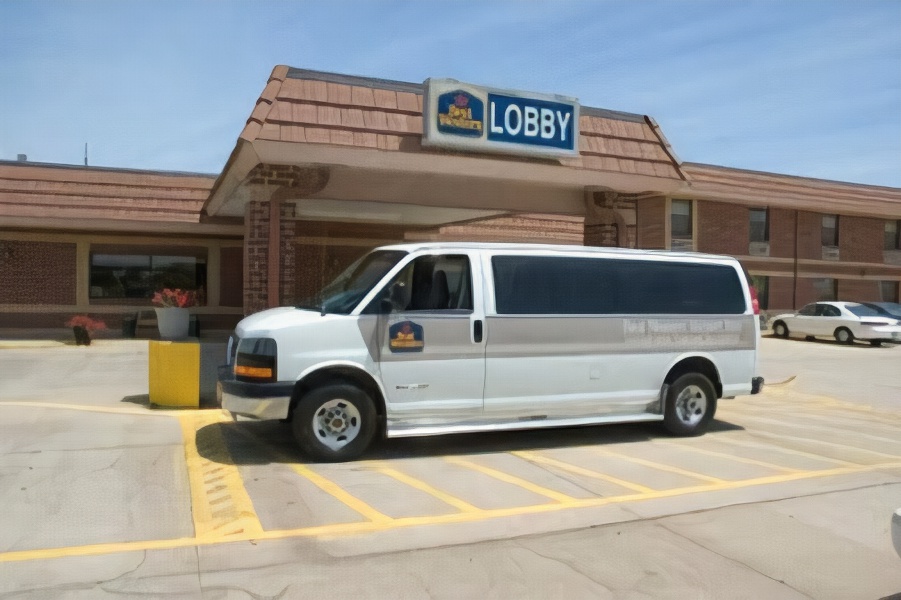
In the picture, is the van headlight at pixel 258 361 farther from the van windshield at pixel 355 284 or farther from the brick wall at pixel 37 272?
the brick wall at pixel 37 272

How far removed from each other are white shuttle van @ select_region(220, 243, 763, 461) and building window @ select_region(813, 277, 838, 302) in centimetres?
2386

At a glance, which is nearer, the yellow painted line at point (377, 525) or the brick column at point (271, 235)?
the yellow painted line at point (377, 525)

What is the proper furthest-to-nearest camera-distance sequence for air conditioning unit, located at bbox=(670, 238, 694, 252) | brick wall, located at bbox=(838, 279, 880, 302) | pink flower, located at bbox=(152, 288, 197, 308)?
brick wall, located at bbox=(838, 279, 880, 302) → air conditioning unit, located at bbox=(670, 238, 694, 252) → pink flower, located at bbox=(152, 288, 197, 308)

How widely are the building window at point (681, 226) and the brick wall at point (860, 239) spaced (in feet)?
25.4

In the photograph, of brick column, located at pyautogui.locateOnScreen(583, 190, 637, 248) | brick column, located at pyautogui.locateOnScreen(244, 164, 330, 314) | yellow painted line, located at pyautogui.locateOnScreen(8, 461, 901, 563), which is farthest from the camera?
brick column, located at pyautogui.locateOnScreen(583, 190, 637, 248)

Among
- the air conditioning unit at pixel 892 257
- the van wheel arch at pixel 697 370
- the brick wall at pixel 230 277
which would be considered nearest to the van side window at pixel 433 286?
the van wheel arch at pixel 697 370

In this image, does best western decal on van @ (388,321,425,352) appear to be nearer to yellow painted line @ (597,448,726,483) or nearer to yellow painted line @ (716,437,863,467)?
yellow painted line @ (597,448,726,483)

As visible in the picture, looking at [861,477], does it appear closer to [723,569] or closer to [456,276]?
[723,569]

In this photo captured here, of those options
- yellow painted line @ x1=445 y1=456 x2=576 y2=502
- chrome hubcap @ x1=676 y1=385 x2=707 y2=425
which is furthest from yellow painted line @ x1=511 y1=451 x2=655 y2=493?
chrome hubcap @ x1=676 y1=385 x2=707 y2=425

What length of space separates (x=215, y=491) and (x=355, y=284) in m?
2.49

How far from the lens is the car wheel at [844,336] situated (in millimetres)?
23391

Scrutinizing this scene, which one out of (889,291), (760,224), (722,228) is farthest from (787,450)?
(889,291)

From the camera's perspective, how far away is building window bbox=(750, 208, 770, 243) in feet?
93.0

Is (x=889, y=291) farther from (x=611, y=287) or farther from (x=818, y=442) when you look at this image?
(x=611, y=287)
